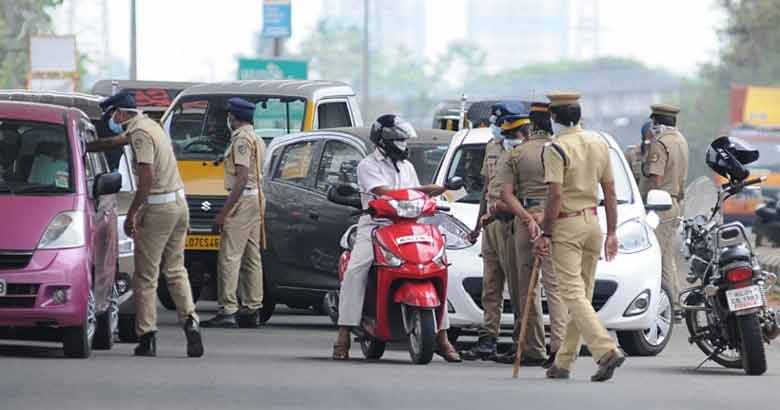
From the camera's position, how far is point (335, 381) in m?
13.6

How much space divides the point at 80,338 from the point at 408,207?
233cm

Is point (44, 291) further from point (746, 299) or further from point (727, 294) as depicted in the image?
point (746, 299)

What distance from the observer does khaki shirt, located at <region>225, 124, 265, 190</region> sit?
1822cm

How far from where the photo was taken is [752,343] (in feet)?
47.9

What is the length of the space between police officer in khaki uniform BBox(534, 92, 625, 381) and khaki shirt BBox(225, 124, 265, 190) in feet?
15.4

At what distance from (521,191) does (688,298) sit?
1.48 m

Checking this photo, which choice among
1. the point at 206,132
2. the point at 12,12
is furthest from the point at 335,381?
the point at 12,12

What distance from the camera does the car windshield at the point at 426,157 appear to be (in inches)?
752

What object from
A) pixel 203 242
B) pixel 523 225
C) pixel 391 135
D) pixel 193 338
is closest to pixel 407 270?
pixel 523 225

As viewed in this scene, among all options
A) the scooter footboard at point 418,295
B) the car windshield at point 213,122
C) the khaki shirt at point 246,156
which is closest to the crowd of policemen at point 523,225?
the scooter footboard at point 418,295

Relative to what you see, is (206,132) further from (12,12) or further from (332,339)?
(12,12)

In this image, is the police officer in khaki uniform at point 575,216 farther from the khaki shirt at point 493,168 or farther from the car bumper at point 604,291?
the car bumper at point 604,291

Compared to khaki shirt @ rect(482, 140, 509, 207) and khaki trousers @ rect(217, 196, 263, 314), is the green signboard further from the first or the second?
khaki shirt @ rect(482, 140, 509, 207)

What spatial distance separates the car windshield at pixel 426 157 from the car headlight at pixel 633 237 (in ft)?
9.02
